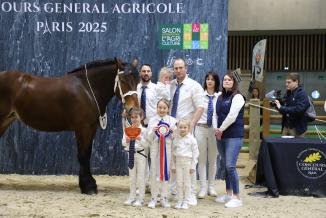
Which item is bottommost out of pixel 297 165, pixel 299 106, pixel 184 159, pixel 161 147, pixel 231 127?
pixel 297 165

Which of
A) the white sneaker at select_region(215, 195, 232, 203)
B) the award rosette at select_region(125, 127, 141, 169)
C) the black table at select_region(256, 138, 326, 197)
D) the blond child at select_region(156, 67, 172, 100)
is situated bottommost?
the white sneaker at select_region(215, 195, 232, 203)

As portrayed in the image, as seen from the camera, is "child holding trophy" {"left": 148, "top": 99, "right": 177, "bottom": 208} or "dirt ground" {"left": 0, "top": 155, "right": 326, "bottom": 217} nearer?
"dirt ground" {"left": 0, "top": 155, "right": 326, "bottom": 217}

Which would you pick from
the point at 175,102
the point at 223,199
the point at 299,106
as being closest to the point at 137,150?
the point at 175,102

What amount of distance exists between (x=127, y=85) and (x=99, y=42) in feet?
5.52

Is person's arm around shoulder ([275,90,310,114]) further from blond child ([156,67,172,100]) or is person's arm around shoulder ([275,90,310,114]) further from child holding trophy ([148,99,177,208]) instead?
child holding trophy ([148,99,177,208])

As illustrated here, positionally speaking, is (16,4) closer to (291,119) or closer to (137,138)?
(137,138)

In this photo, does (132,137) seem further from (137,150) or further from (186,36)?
(186,36)

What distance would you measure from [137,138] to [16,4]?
10.7 ft

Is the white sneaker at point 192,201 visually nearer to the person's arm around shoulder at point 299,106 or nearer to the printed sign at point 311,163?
the printed sign at point 311,163

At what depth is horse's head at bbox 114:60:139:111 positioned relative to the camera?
509cm

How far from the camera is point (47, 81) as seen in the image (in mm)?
5625

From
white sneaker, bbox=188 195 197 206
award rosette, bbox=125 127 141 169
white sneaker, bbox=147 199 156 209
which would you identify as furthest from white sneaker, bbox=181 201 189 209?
award rosette, bbox=125 127 141 169

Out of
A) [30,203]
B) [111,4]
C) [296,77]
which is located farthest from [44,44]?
[296,77]

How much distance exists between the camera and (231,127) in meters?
4.79
